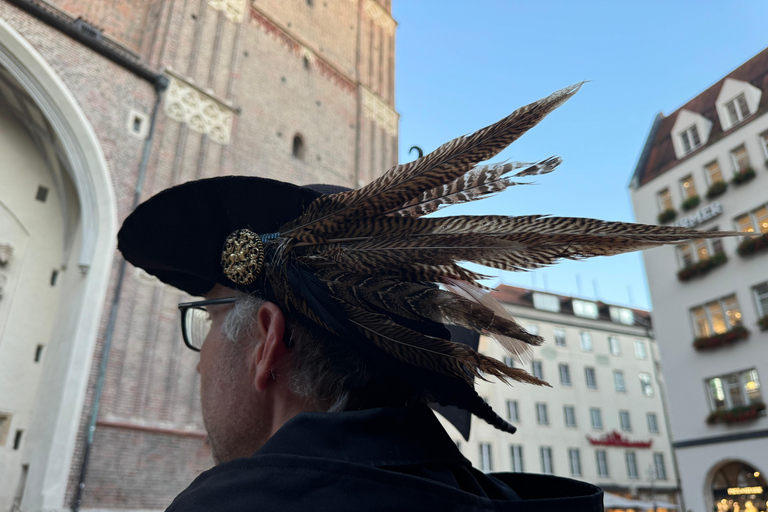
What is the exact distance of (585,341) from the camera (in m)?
30.2

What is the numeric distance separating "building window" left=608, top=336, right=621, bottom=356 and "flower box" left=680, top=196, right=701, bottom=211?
611 inches

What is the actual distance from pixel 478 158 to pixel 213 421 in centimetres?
87

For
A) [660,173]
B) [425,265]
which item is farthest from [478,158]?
[660,173]

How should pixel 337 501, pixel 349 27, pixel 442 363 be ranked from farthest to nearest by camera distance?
pixel 349 27 → pixel 442 363 → pixel 337 501

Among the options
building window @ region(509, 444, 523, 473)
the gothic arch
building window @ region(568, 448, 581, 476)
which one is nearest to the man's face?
the gothic arch

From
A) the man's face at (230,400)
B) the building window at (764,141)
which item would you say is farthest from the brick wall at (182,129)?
the building window at (764,141)

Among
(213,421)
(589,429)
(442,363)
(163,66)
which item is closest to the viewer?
(442,363)

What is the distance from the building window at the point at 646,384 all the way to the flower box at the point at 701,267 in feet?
54.7

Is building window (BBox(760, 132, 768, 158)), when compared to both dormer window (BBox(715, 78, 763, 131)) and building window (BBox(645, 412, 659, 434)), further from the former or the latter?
building window (BBox(645, 412, 659, 434))

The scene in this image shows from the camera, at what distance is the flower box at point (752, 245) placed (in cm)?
1441

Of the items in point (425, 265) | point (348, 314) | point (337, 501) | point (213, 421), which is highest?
point (425, 265)

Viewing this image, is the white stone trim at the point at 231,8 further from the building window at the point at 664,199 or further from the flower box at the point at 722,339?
the flower box at the point at 722,339

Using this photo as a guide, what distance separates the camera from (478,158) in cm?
120

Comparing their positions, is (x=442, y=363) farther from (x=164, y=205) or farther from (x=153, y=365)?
(x=153, y=365)
